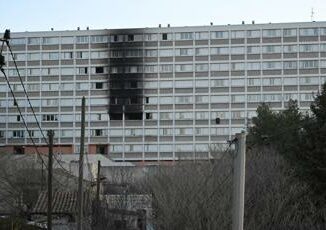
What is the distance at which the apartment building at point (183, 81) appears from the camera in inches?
5148

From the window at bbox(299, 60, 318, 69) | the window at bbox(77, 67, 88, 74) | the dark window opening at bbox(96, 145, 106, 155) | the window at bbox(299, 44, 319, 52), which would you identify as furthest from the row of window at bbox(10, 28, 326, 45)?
the dark window opening at bbox(96, 145, 106, 155)

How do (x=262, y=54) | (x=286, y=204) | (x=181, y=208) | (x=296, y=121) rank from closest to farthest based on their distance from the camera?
(x=181, y=208)
(x=286, y=204)
(x=296, y=121)
(x=262, y=54)

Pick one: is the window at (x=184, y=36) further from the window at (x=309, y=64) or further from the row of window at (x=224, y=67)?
the window at (x=309, y=64)

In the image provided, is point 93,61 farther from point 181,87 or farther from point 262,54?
point 262,54

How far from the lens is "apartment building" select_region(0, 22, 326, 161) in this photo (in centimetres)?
13075

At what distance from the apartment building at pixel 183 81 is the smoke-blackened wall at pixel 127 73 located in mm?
192

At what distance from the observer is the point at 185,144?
131250mm

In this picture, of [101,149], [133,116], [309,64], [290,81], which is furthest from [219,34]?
[101,149]

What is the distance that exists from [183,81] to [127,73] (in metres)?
11.0

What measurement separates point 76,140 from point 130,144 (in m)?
11.2

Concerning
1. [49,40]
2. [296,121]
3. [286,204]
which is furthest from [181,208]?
[49,40]

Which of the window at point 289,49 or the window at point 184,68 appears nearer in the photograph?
the window at point 289,49

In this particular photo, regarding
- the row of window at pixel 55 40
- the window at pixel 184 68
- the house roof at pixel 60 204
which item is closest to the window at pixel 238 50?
the window at pixel 184 68

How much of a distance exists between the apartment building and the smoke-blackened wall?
192 mm
